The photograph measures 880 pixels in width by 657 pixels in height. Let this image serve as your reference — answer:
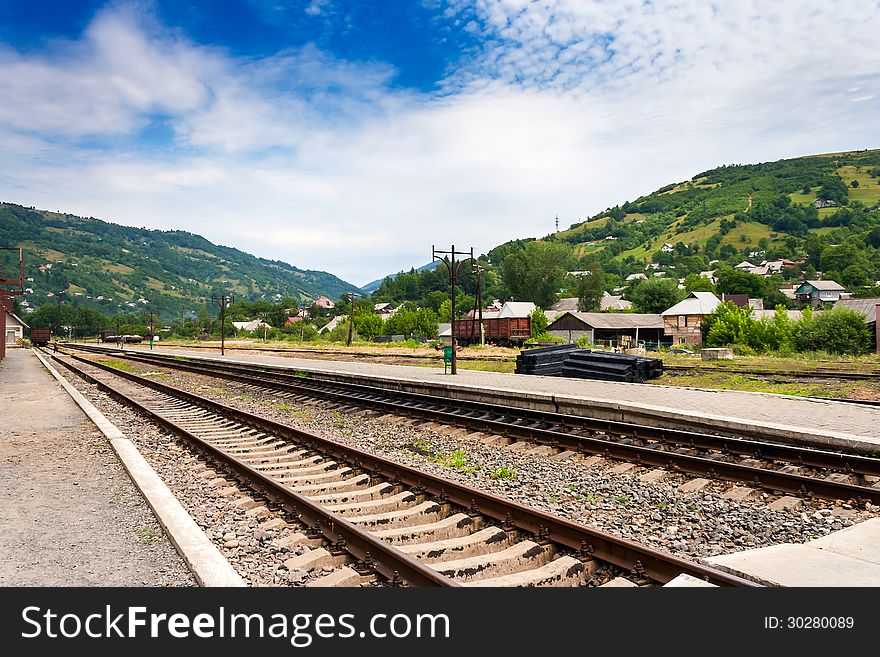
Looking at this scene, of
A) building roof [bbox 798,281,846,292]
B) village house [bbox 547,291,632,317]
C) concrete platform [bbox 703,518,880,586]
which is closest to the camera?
concrete platform [bbox 703,518,880,586]

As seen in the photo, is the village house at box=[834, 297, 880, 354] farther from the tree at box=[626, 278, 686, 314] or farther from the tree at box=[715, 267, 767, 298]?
the tree at box=[715, 267, 767, 298]

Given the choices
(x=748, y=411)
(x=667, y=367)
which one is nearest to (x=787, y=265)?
(x=667, y=367)

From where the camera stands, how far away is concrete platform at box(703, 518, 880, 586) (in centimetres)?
423

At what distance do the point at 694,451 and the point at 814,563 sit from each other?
16.9 ft

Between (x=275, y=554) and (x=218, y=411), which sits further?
(x=218, y=411)

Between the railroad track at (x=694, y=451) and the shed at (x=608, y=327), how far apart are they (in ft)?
178

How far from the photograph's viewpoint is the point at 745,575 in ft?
14.1

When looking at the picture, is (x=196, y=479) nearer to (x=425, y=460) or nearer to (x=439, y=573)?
(x=425, y=460)

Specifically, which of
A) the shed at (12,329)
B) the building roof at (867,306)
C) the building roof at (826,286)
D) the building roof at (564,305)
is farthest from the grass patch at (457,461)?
the building roof at (826,286)

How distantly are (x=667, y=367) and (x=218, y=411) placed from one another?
20141mm

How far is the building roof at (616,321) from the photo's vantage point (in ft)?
228

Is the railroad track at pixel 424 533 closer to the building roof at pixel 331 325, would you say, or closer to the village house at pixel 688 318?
the village house at pixel 688 318

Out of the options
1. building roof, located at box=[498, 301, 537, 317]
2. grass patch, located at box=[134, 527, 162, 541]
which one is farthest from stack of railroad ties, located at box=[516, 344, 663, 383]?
building roof, located at box=[498, 301, 537, 317]

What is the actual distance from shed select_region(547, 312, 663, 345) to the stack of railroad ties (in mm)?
43017
